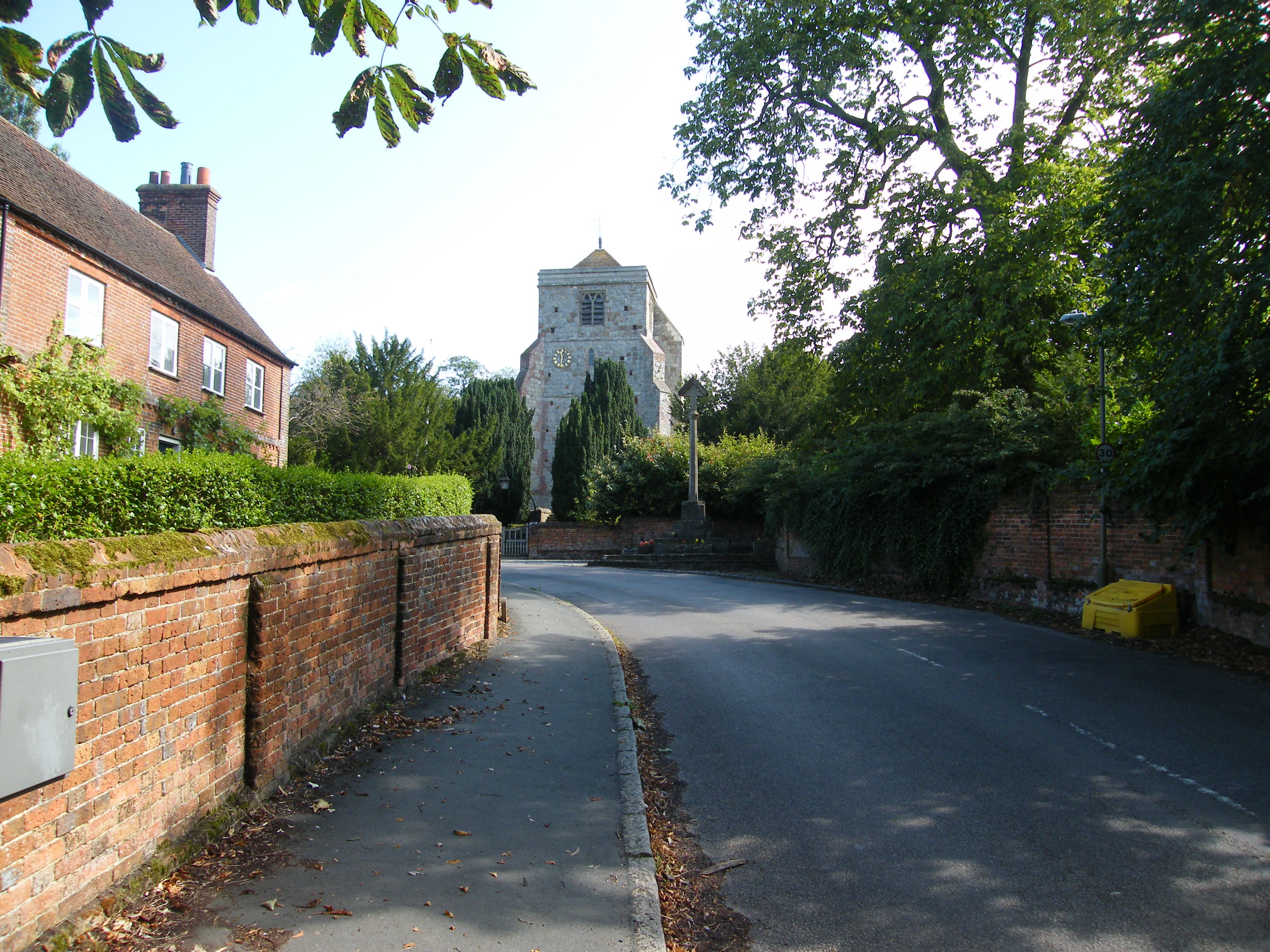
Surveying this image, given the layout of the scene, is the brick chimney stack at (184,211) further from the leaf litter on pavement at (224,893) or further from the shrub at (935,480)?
the leaf litter on pavement at (224,893)

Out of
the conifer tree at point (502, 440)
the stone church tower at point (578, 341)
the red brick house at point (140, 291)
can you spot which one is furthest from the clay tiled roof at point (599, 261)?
the red brick house at point (140, 291)

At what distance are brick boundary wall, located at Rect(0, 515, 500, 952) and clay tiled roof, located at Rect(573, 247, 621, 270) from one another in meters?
61.9

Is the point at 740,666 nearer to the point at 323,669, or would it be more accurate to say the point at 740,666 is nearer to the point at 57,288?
the point at 323,669

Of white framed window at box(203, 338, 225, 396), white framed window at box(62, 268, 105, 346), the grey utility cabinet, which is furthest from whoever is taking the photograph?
white framed window at box(203, 338, 225, 396)

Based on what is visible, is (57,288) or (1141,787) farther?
(57,288)

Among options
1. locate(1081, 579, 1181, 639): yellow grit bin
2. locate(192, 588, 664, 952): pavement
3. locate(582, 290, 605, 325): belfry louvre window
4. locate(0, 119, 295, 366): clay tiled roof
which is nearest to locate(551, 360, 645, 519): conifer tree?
locate(582, 290, 605, 325): belfry louvre window

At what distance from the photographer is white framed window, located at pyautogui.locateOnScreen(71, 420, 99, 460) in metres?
15.7

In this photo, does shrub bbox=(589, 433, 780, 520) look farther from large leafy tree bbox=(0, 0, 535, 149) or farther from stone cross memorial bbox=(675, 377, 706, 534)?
large leafy tree bbox=(0, 0, 535, 149)

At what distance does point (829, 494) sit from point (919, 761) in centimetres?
1548

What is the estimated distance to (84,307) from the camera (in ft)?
53.8

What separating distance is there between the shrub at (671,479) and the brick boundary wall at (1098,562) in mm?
15924

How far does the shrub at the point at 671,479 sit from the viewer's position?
1330 inches

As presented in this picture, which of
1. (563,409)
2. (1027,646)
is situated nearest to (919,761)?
(1027,646)

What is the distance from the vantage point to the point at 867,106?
19.9m
